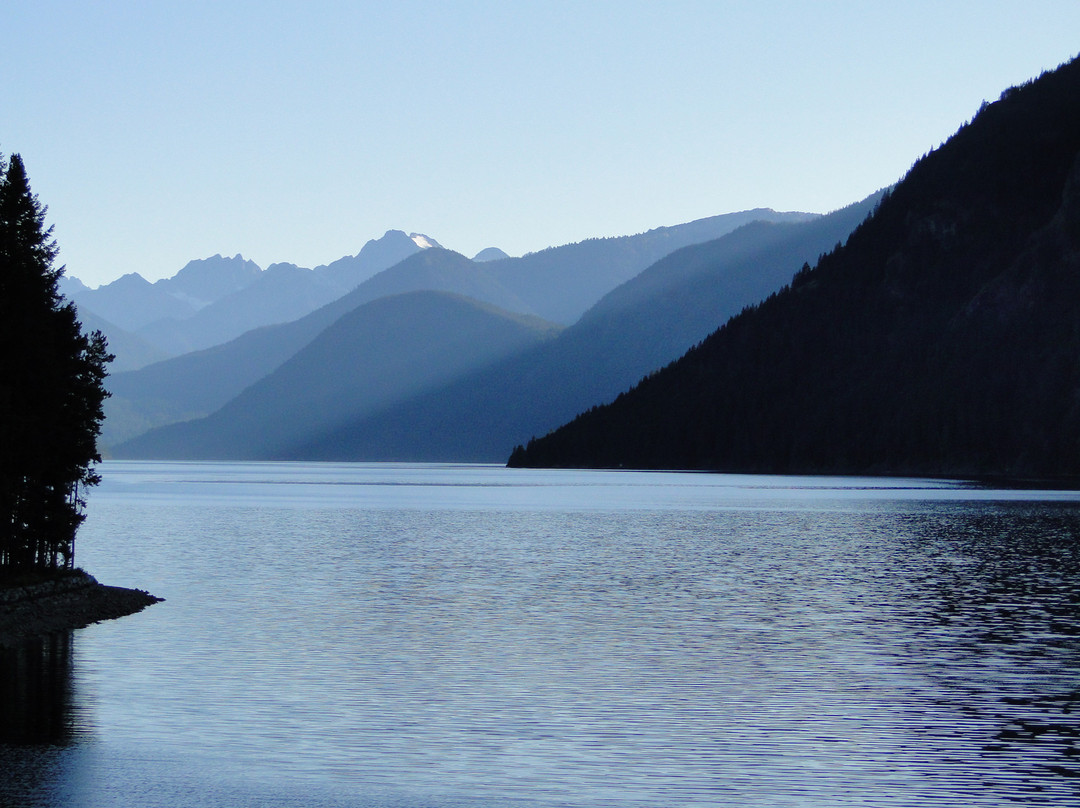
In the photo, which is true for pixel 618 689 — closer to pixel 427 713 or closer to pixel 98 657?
pixel 427 713

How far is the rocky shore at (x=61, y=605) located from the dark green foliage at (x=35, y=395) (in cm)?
A: 215

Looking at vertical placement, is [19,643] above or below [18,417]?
below

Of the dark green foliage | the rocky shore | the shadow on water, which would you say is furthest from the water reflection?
the dark green foliage

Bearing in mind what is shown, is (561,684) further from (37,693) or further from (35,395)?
(35,395)

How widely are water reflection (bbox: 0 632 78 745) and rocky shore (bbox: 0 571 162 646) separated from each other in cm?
177

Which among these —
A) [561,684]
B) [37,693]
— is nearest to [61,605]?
[37,693]

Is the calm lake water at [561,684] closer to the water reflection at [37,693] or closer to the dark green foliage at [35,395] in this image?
the water reflection at [37,693]

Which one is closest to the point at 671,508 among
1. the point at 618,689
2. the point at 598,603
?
the point at 598,603

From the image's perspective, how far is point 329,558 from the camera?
8194 centimetres

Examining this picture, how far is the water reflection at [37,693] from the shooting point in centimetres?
2938

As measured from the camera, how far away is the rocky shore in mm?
47312

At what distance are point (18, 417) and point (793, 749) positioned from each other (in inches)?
1263

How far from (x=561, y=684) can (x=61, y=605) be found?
23123 mm

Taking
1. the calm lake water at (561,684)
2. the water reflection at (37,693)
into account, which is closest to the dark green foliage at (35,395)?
the calm lake water at (561,684)
